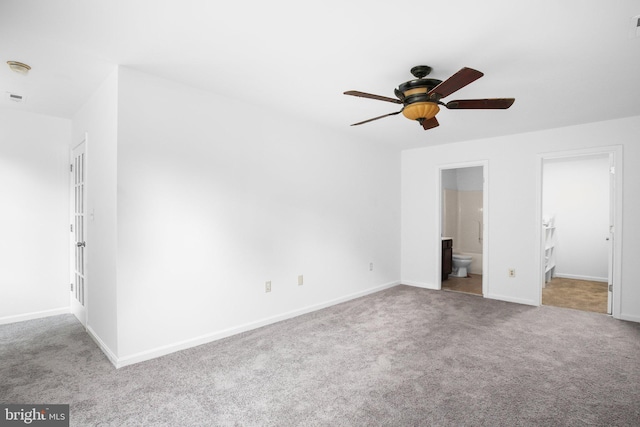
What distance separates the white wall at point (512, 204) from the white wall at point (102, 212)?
4.41 m

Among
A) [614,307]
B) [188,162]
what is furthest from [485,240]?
[188,162]

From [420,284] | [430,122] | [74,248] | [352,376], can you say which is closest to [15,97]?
[74,248]

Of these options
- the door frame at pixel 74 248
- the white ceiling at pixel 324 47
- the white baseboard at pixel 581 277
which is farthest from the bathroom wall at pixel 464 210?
the door frame at pixel 74 248

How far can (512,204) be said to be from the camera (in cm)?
463

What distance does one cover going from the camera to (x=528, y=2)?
1.75 meters

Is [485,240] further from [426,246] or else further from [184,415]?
[184,415]

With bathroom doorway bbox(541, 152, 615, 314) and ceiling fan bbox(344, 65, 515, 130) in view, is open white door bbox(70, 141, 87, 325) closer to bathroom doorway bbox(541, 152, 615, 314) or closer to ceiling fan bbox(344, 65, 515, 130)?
ceiling fan bbox(344, 65, 515, 130)

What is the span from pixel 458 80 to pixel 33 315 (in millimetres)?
4869

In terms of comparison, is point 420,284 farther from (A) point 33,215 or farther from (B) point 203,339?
(A) point 33,215

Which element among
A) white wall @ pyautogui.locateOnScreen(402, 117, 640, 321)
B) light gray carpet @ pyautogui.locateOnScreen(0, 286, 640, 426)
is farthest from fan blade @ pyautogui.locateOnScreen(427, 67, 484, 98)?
white wall @ pyautogui.locateOnScreen(402, 117, 640, 321)

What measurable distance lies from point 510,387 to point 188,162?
311 centimetres

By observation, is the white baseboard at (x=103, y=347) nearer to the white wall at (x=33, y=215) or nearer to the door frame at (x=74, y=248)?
the door frame at (x=74, y=248)

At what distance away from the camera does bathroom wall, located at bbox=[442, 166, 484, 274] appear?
265 inches

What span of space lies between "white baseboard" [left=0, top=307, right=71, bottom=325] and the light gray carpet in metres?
0.11
